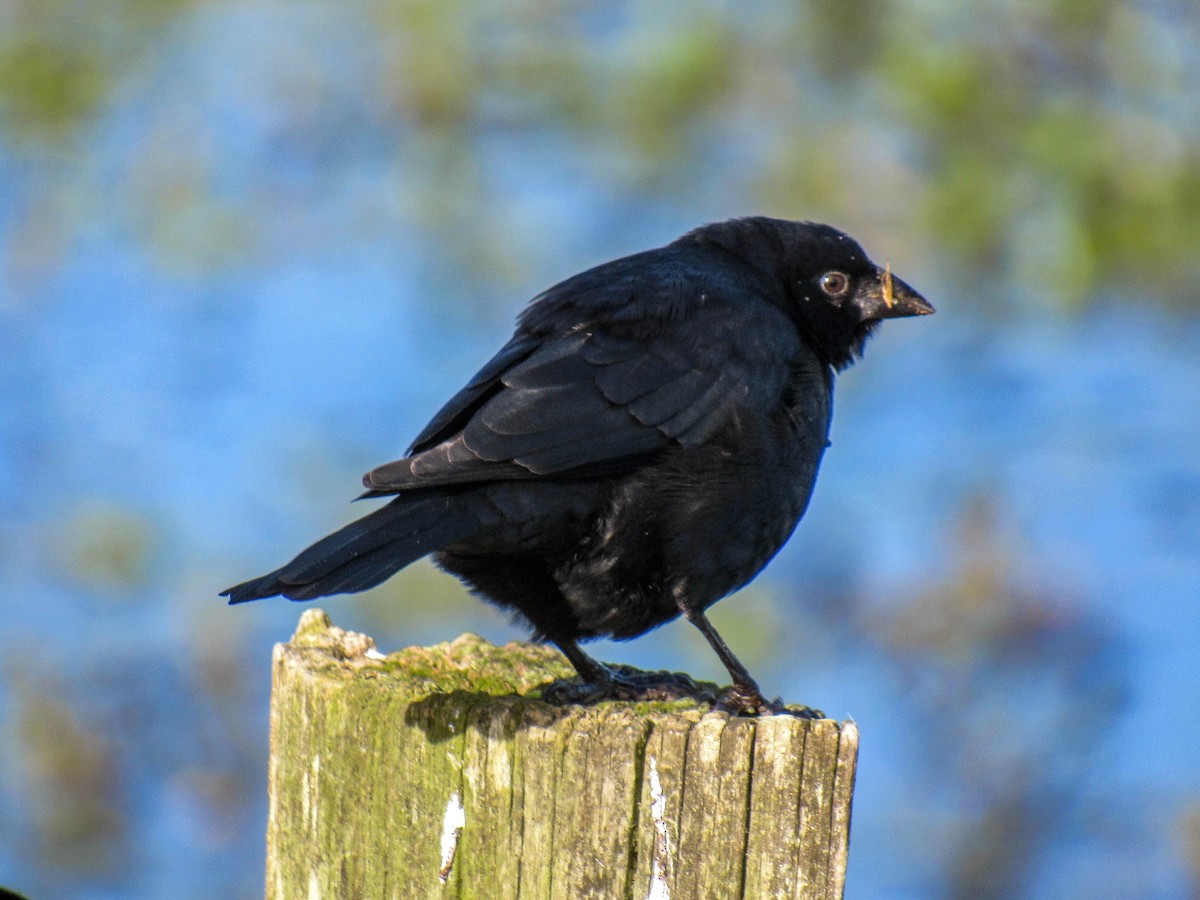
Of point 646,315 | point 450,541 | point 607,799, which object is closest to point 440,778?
point 607,799

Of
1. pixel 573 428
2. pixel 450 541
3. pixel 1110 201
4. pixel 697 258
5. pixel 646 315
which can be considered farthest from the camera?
pixel 1110 201

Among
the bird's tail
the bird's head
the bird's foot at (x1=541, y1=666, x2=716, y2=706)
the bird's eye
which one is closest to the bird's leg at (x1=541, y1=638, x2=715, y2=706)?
the bird's foot at (x1=541, y1=666, x2=716, y2=706)

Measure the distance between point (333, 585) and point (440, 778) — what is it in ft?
1.51

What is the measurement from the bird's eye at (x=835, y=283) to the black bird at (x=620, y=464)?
1.84 feet

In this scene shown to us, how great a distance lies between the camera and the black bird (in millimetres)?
3283

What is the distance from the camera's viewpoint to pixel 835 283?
15.3 feet

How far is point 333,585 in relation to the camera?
2818 mm

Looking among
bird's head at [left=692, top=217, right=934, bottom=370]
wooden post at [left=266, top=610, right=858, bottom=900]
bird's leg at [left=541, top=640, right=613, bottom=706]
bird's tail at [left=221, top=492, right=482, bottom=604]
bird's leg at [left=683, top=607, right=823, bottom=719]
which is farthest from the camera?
bird's head at [left=692, top=217, right=934, bottom=370]

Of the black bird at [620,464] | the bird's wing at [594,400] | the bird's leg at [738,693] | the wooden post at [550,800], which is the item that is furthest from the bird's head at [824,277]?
the wooden post at [550,800]

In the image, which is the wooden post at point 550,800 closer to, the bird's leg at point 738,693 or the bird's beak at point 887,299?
the bird's leg at point 738,693

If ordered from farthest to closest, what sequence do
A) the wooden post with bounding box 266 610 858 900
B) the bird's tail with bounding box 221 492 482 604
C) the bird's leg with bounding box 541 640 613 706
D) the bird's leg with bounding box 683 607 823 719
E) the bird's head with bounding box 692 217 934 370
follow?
the bird's head with bounding box 692 217 934 370
the bird's leg with bounding box 683 607 823 719
the bird's leg with bounding box 541 640 613 706
the bird's tail with bounding box 221 492 482 604
the wooden post with bounding box 266 610 858 900

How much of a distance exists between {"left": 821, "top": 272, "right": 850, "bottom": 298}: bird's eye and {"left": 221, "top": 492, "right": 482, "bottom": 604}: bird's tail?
1802 millimetres

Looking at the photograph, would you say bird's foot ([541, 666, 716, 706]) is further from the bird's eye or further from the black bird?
the bird's eye

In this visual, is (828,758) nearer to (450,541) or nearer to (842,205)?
(450,541)
